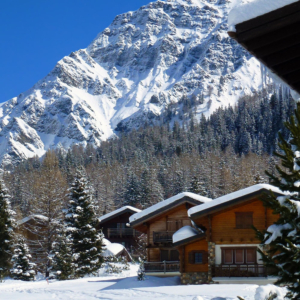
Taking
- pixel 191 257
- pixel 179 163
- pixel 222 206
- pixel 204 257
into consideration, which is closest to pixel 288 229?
pixel 222 206

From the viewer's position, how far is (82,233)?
125 feet

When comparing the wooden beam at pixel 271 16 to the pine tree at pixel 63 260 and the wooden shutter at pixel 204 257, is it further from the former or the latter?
the pine tree at pixel 63 260

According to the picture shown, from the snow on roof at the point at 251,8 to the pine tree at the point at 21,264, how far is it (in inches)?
1599

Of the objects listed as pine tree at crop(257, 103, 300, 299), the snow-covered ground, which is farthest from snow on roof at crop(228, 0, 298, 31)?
the snow-covered ground

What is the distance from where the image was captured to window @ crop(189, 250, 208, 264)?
27859mm

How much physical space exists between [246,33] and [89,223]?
1431 inches

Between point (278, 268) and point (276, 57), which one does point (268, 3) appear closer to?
point (276, 57)

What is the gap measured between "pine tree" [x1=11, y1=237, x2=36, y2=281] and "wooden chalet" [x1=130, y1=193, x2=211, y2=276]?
1322cm

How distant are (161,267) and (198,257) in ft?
13.8

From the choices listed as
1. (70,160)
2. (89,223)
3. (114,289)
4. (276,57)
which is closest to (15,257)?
(89,223)

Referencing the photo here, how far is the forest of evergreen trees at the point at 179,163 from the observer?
86125mm

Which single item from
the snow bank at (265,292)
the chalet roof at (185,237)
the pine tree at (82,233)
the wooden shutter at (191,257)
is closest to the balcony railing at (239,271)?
the wooden shutter at (191,257)

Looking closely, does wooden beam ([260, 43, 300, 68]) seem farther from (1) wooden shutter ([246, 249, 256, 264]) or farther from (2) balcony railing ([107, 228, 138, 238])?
(2) balcony railing ([107, 228, 138, 238])

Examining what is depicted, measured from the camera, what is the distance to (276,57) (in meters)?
4.00
